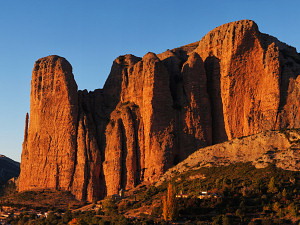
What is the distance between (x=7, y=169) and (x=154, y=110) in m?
73.3

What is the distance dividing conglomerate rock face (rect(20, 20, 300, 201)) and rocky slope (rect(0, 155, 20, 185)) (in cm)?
4338

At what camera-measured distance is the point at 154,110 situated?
76062 millimetres

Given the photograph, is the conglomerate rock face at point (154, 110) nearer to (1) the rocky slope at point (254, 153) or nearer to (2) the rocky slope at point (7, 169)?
(1) the rocky slope at point (254, 153)

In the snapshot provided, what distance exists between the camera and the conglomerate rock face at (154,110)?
73688 millimetres

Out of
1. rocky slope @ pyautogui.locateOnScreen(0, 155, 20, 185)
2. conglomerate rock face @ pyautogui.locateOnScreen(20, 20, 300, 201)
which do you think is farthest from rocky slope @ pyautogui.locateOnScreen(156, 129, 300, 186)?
rocky slope @ pyautogui.locateOnScreen(0, 155, 20, 185)

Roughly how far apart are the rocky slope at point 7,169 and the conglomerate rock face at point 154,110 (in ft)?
142

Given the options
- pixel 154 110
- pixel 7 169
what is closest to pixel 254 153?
pixel 154 110

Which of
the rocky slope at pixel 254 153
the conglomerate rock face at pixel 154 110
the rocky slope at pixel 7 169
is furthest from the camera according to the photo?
the rocky slope at pixel 7 169

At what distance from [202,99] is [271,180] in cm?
2192

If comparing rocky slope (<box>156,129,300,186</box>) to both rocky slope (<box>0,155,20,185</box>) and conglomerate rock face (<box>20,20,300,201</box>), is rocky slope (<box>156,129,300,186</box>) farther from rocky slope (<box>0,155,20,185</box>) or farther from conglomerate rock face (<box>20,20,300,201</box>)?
rocky slope (<box>0,155,20,185</box>)

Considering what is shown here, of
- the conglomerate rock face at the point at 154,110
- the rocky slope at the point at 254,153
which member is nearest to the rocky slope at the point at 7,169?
the conglomerate rock face at the point at 154,110

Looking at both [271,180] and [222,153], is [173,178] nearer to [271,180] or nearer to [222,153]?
[222,153]

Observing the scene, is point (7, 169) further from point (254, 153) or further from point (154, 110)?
point (254, 153)

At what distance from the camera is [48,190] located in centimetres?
8012
